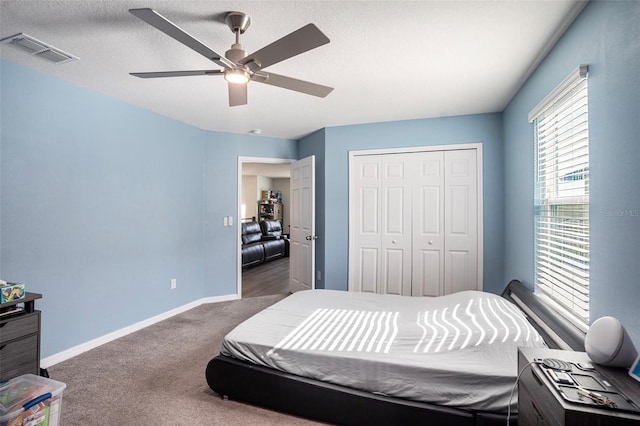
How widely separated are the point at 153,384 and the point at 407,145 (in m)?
3.52

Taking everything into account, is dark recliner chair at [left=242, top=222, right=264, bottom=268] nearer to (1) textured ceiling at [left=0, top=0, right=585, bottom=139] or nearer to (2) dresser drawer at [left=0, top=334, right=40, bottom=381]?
(1) textured ceiling at [left=0, top=0, right=585, bottom=139]

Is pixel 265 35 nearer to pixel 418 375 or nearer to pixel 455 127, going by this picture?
pixel 418 375

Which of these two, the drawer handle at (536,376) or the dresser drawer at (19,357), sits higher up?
the drawer handle at (536,376)

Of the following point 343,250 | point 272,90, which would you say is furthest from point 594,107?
point 343,250

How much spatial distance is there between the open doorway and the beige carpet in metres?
1.59

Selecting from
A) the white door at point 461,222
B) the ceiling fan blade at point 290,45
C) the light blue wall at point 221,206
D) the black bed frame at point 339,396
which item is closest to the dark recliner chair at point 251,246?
the light blue wall at point 221,206

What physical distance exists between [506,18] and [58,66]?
10.5ft

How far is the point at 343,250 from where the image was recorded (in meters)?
4.19

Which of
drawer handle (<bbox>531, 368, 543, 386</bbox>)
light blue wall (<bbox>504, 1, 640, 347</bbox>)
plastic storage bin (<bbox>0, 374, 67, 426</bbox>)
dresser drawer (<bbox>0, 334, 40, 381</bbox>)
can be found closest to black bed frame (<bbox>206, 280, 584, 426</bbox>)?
light blue wall (<bbox>504, 1, 640, 347</bbox>)

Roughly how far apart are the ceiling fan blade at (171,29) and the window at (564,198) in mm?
1974

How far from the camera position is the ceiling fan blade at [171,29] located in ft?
4.36

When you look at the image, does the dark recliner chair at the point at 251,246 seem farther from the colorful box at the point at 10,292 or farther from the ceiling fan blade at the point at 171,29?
the ceiling fan blade at the point at 171,29

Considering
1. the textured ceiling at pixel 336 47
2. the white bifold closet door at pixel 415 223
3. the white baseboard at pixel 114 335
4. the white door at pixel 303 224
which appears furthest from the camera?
the white door at pixel 303 224

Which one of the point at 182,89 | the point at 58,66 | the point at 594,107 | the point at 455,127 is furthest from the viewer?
the point at 455,127
